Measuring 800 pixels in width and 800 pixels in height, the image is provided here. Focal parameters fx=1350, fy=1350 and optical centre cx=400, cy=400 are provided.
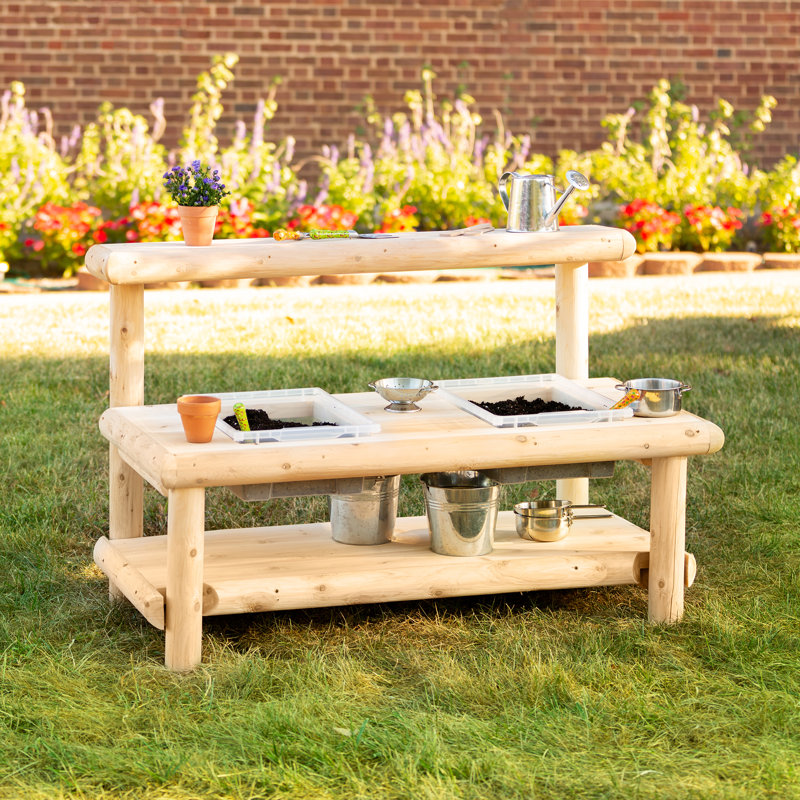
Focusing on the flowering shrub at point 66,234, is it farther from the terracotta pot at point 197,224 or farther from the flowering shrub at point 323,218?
→ the terracotta pot at point 197,224

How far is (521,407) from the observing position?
377cm

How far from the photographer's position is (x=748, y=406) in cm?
574

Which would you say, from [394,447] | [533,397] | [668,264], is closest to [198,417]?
[394,447]

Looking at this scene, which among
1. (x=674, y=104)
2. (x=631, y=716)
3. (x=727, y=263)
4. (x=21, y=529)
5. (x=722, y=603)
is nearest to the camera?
(x=631, y=716)

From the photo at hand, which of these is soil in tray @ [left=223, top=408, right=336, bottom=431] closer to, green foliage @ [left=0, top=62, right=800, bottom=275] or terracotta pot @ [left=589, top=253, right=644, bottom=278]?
green foliage @ [left=0, top=62, right=800, bottom=275]

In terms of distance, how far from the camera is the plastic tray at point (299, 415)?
3346 mm

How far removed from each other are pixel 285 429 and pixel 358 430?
0.18 metres

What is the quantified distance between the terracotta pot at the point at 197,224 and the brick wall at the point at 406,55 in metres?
7.18

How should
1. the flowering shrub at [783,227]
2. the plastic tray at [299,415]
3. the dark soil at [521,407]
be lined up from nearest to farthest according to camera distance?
the plastic tray at [299,415] → the dark soil at [521,407] → the flowering shrub at [783,227]

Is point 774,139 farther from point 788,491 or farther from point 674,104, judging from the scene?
point 788,491

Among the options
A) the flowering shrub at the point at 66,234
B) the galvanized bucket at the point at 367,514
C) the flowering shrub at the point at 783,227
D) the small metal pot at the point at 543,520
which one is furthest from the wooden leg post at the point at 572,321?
the flowering shrub at the point at 783,227

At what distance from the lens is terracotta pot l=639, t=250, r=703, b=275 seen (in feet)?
30.6

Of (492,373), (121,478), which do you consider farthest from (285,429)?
(492,373)

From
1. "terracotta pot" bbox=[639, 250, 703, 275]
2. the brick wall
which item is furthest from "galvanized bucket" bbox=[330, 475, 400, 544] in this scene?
the brick wall
